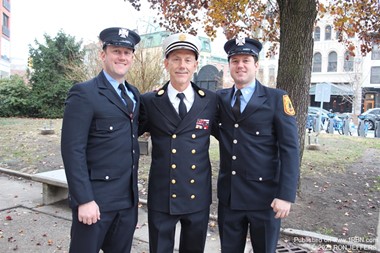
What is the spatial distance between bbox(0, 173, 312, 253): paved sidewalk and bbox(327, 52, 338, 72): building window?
4091 centimetres

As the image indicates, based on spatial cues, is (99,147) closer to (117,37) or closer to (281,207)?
(117,37)

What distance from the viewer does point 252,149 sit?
2.71 m

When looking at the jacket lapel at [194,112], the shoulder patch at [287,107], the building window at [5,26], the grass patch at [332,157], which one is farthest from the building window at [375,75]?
the building window at [5,26]

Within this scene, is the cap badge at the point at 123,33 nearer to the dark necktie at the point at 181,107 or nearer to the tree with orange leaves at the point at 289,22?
the dark necktie at the point at 181,107

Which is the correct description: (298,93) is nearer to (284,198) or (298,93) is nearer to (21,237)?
(284,198)

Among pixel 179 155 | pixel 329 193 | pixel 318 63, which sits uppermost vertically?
pixel 318 63

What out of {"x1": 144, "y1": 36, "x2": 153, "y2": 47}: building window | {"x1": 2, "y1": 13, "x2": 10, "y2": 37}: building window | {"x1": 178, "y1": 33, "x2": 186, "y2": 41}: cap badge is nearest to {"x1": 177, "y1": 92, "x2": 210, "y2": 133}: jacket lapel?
{"x1": 178, "y1": 33, "x2": 186, "y2": 41}: cap badge

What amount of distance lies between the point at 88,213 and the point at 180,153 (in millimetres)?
757

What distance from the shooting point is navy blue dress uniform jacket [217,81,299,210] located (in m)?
2.69

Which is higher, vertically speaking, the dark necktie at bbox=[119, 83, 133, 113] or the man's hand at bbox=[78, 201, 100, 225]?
the dark necktie at bbox=[119, 83, 133, 113]

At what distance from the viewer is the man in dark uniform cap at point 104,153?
7.77 feet

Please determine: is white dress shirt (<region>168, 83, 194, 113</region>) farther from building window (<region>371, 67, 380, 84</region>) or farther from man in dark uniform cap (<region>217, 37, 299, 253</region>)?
building window (<region>371, 67, 380, 84</region>)

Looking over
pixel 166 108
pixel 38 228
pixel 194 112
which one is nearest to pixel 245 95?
pixel 194 112

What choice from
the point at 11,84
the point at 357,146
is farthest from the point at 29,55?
the point at 357,146
